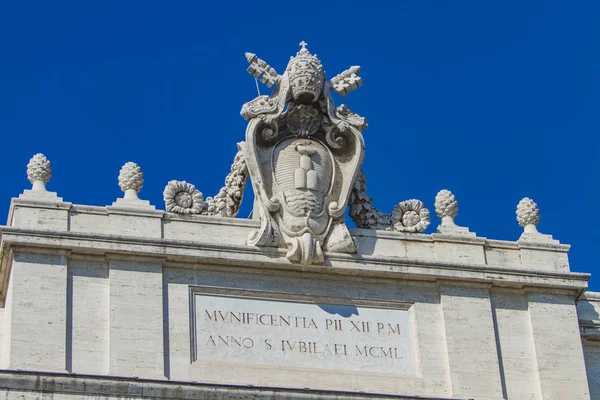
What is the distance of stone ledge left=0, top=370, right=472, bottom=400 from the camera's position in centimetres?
3331

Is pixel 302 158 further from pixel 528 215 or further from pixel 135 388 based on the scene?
pixel 135 388

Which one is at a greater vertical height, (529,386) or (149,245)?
(149,245)

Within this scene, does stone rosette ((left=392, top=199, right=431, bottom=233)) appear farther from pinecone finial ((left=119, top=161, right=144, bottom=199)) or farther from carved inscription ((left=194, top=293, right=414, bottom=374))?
pinecone finial ((left=119, top=161, right=144, bottom=199))

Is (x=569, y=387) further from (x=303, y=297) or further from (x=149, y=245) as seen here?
(x=149, y=245)

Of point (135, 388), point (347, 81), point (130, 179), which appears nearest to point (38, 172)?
point (130, 179)

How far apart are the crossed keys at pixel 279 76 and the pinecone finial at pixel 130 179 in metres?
2.94

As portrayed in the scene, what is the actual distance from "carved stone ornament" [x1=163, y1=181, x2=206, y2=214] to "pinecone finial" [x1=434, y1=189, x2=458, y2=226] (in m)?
4.39

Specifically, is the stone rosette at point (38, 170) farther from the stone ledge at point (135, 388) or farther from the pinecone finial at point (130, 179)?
the stone ledge at point (135, 388)

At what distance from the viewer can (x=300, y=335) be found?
35.8 metres

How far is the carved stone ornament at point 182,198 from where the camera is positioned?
36.5m

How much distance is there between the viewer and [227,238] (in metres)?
36.4

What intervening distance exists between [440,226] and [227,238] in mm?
4049

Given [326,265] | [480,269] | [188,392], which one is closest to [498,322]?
[480,269]

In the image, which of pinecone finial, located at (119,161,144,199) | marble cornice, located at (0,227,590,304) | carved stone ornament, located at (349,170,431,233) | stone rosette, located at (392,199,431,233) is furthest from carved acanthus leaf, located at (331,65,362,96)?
pinecone finial, located at (119,161,144,199)
